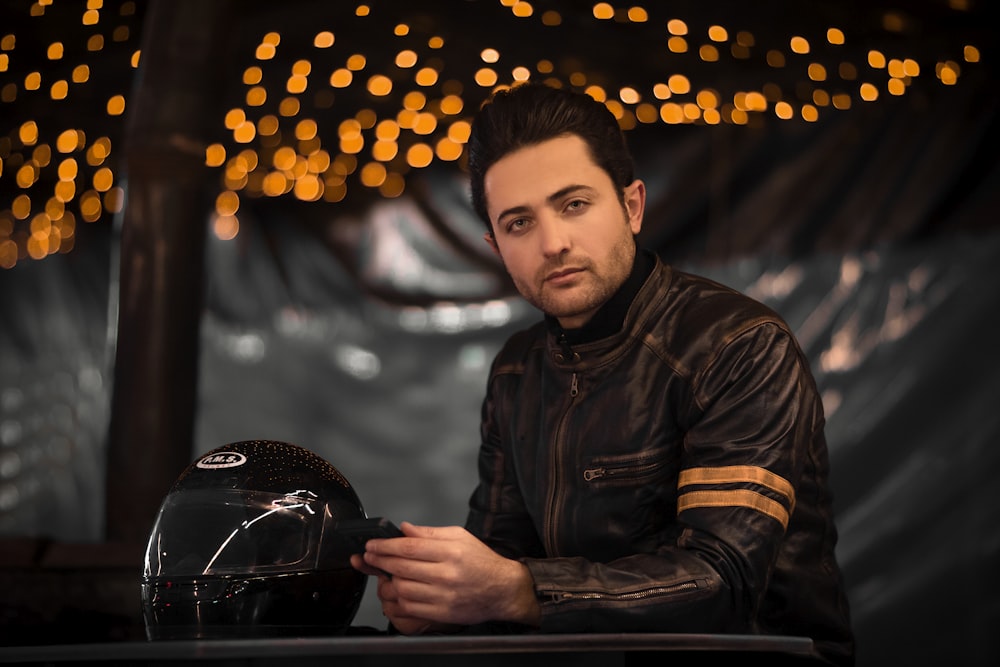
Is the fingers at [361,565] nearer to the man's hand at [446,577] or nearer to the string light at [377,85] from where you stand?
the man's hand at [446,577]

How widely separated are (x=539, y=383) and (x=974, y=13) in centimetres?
225

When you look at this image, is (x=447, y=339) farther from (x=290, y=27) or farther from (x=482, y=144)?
(x=482, y=144)

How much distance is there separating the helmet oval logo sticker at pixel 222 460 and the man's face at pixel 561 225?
72 cm

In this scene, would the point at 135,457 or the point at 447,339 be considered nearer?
the point at 135,457

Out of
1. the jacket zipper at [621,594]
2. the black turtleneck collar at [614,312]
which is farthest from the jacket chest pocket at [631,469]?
the jacket zipper at [621,594]

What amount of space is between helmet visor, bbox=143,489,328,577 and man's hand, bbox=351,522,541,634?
133 millimetres

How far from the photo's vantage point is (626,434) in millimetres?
2184

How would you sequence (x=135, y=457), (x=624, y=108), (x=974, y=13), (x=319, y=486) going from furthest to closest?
1. (x=624, y=108)
2. (x=135, y=457)
3. (x=974, y=13)
4. (x=319, y=486)

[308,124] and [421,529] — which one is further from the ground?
[308,124]

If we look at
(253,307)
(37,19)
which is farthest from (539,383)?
(37,19)

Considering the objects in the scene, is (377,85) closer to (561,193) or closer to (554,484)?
(561,193)

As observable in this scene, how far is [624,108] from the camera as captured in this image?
14.1ft

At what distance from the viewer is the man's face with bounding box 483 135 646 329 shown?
2.20m

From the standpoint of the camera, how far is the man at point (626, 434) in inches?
69.4
